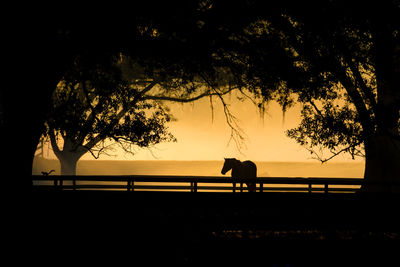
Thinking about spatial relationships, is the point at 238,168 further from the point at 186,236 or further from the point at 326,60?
the point at 186,236

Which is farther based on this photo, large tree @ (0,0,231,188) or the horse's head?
the horse's head

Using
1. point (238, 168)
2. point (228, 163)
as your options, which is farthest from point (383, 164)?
point (228, 163)

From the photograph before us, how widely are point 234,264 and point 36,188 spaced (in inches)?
419

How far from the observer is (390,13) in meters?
11.0

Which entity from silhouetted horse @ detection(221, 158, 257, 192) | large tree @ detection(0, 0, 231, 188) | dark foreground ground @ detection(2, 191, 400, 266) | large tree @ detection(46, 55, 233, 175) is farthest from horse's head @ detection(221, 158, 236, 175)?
dark foreground ground @ detection(2, 191, 400, 266)

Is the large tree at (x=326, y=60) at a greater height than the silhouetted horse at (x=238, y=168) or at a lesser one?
greater

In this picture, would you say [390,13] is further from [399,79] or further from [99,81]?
[99,81]

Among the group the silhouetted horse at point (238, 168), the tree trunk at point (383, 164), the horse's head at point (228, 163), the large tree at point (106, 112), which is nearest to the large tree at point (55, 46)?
the large tree at point (106, 112)

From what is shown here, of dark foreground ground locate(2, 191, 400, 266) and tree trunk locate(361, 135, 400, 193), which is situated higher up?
tree trunk locate(361, 135, 400, 193)

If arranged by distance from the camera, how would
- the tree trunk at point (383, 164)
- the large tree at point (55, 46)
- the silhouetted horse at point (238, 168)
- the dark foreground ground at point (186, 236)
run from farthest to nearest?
the silhouetted horse at point (238, 168) → the tree trunk at point (383, 164) → the large tree at point (55, 46) → the dark foreground ground at point (186, 236)

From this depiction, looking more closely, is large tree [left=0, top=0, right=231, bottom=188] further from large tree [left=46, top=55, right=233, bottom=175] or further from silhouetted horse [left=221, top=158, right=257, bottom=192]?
silhouetted horse [left=221, top=158, right=257, bottom=192]

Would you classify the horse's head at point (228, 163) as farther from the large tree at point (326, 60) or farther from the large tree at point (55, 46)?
the large tree at point (55, 46)

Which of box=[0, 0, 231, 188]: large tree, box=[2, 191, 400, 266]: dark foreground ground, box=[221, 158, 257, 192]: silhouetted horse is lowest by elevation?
box=[2, 191, 400, 266]: dark foreground ground

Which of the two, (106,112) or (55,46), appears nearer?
(55,46)
